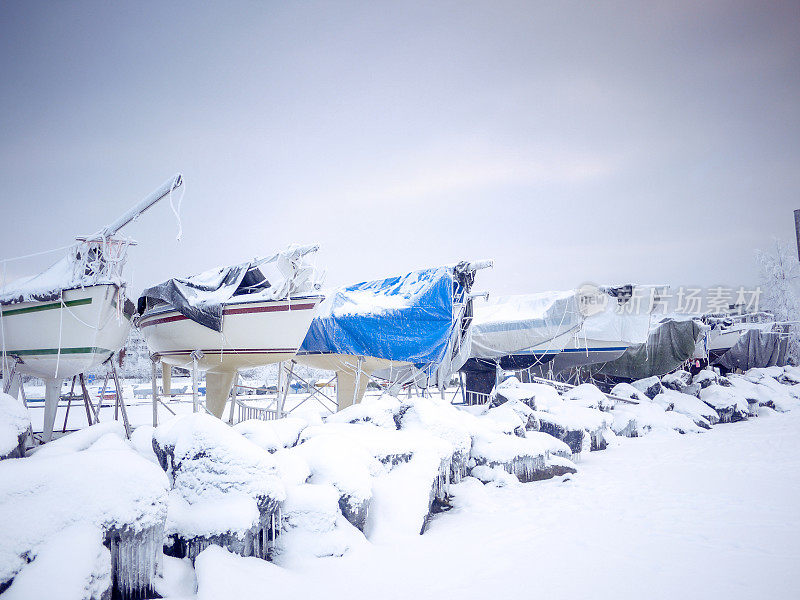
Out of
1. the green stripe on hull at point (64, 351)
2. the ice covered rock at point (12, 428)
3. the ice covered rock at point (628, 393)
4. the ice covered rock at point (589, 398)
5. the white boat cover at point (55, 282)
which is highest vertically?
the white boat cover at point (55, 282)

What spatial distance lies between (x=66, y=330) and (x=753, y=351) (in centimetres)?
2931

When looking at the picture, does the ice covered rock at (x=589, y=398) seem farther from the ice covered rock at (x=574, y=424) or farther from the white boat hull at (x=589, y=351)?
the white boat hull at (x=589, y=351)

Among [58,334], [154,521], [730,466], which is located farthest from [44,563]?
[730,466]

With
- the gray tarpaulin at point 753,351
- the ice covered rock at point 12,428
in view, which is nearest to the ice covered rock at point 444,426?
the ice covered rock at point 12,428

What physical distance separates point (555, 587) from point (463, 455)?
9.11 feet

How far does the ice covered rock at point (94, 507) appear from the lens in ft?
7.45

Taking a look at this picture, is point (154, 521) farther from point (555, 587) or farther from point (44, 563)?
point (555, 587)

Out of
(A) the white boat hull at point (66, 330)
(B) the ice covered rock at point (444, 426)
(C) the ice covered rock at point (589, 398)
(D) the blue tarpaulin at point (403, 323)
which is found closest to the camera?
(B) the ice covered rock at point (444, 426)

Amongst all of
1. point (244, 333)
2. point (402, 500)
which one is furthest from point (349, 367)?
point (402, 500)

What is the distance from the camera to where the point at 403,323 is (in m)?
8.35

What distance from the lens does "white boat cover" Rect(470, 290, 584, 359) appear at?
1349 cm

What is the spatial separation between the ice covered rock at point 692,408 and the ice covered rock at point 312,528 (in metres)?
10.8

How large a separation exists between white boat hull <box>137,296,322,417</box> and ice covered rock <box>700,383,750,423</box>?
37.1 feet

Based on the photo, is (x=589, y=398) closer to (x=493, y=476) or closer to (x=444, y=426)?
(x=493, y=476)
